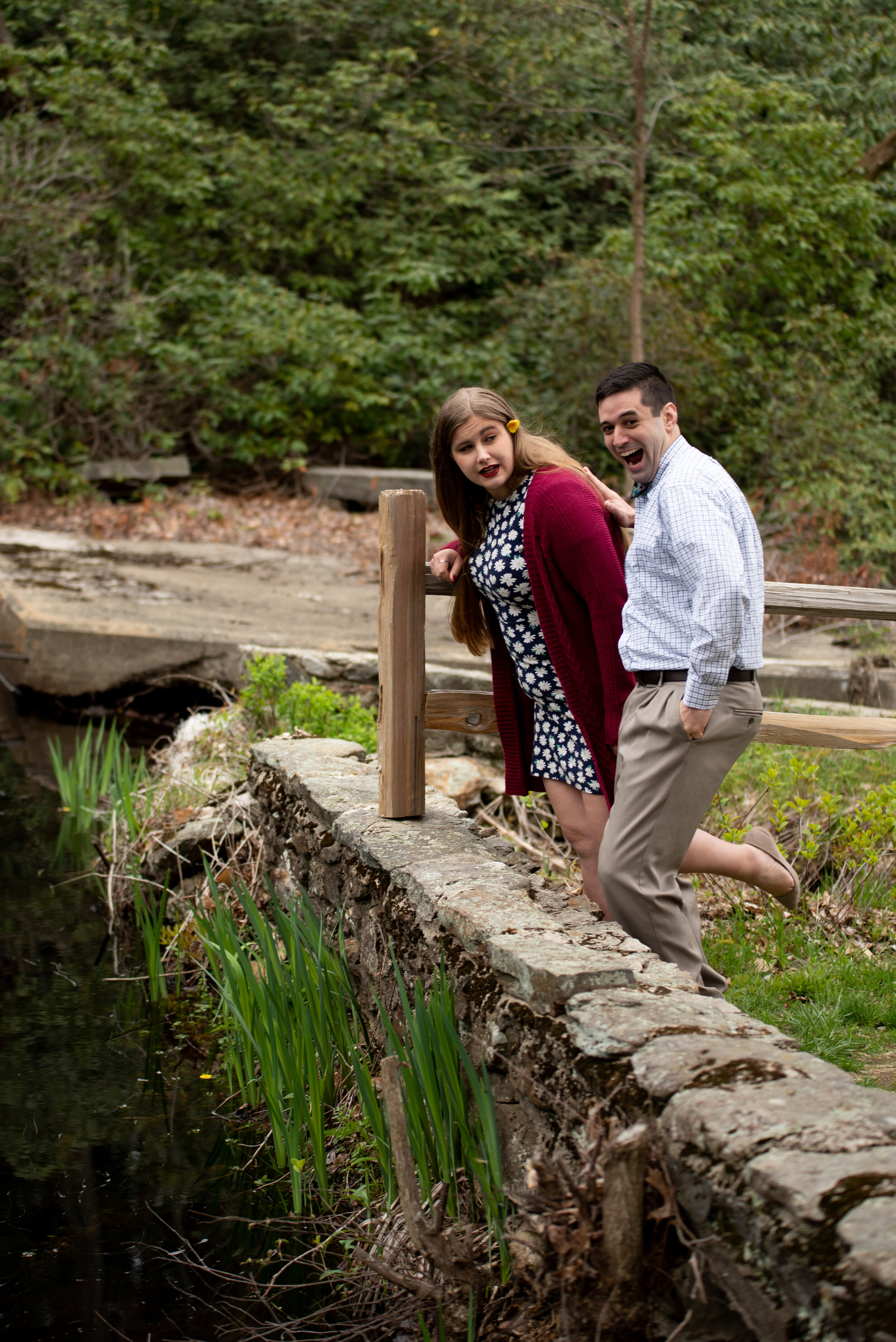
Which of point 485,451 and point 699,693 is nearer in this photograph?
point 699,693

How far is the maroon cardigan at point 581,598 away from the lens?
9.93 ft

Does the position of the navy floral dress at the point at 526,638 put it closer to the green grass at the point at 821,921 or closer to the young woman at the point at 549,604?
the young woman at the point at 549,604

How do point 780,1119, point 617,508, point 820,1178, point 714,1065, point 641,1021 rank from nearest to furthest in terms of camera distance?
point 820,1178, point 780,1119, point 714,1065, point 641,1021, point 617,508

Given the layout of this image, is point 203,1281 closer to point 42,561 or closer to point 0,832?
point 0,832

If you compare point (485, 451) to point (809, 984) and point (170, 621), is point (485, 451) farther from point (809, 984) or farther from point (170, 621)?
point (170, 621)

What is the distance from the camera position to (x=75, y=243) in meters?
14.3

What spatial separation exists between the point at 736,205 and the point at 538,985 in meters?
12.7

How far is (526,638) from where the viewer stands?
3.23 metres

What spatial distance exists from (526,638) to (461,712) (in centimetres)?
49

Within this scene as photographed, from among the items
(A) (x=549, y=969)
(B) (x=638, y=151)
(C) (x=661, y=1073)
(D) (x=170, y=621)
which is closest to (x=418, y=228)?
(B) (x=638, y=151)

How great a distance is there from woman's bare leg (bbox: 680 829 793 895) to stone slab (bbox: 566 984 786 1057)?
28.2 inches

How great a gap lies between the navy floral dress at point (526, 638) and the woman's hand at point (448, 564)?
0.35 ft

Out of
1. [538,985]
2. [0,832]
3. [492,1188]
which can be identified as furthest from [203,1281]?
[0,832]

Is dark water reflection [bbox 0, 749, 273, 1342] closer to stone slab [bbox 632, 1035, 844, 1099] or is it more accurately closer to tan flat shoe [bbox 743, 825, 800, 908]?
stone slab [bbox 632, 1035, 844, 1099]
